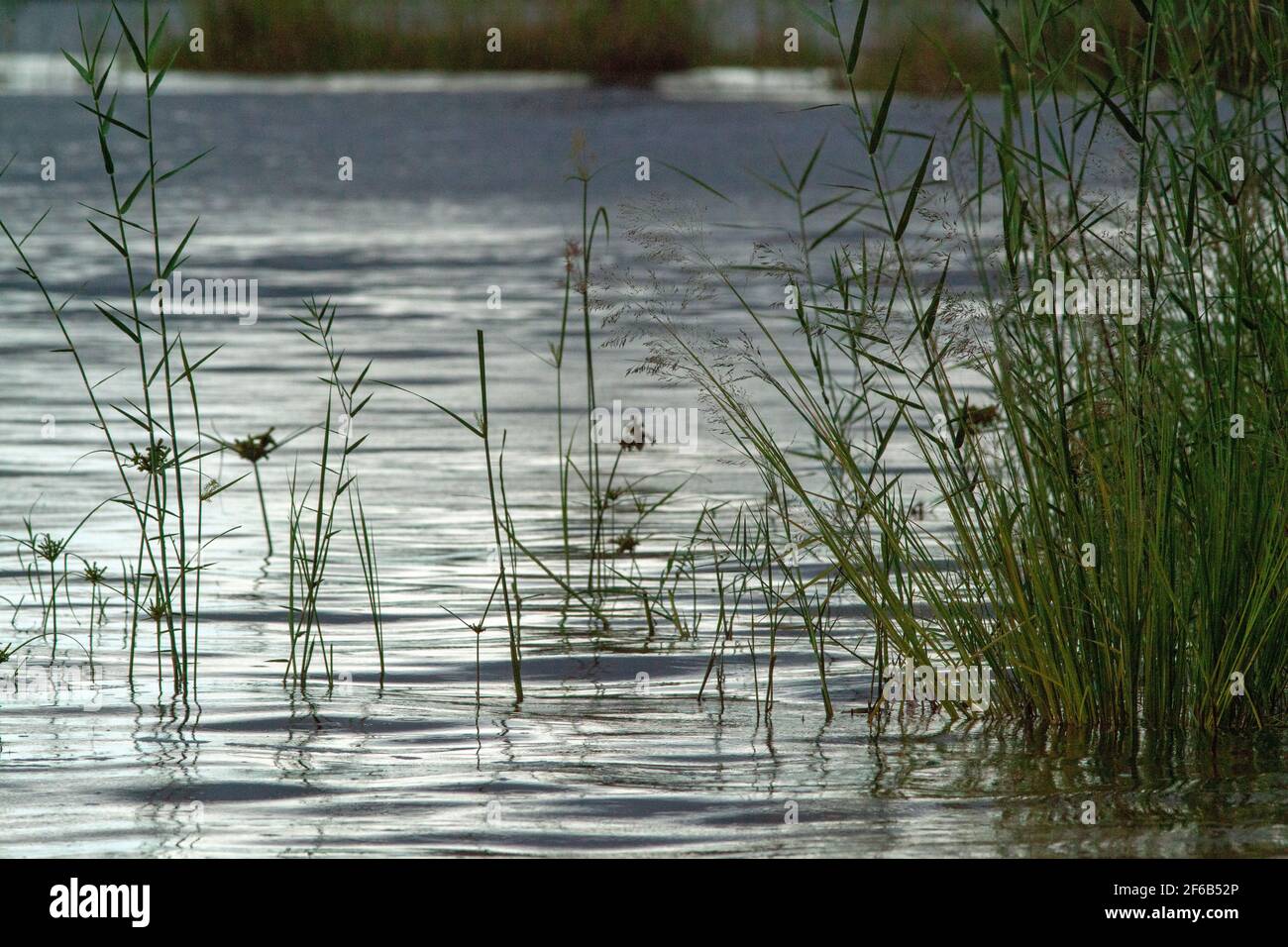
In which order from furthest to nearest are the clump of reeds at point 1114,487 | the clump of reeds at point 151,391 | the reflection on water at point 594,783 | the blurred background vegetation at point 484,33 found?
the blurred background vegetation at point 484,33 → the clump of reeds at point 151,391 → the clump of reeds at point 1114,487 → the reflection on water at point 594,783

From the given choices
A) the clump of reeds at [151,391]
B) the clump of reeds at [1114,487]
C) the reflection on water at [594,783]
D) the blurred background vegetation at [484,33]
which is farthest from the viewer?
the blurred background vegetation at [484,33]

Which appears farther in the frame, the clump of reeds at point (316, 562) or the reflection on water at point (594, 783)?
the clump of reeds at point (316, 562)

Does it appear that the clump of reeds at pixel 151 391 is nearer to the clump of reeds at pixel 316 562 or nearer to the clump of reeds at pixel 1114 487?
the clump of reeds at pixel 316 562

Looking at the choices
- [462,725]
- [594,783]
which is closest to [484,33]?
[462,725]

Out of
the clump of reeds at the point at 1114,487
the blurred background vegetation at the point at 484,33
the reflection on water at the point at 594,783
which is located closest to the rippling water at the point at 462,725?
the reflection on water at the point at 594,783

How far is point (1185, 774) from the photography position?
11.0 ft

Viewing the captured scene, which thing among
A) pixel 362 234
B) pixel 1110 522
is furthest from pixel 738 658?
pixel 362 234

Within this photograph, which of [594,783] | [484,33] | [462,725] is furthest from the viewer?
[484,33]

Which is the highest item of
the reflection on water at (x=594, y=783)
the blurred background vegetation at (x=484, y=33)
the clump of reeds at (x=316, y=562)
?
the blurred background vegetation at (x=484, y=33)

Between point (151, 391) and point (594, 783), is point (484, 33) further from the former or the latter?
point (594, 783)

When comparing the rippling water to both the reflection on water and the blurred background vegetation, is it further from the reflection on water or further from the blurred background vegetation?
the blurred background vegetation

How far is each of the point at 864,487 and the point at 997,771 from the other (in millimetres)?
600

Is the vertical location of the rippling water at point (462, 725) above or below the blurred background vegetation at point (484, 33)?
below
